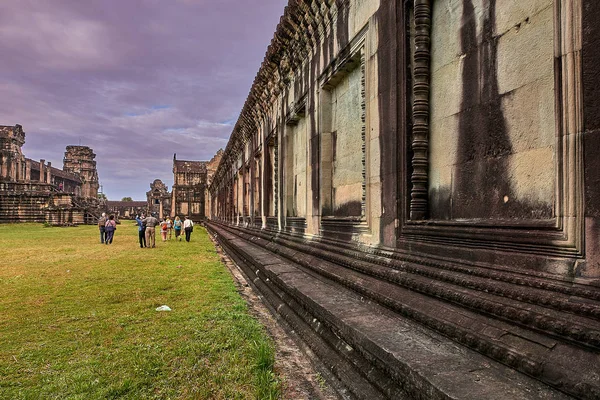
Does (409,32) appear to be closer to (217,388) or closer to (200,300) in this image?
(217,388)

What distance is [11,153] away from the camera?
1873 inches

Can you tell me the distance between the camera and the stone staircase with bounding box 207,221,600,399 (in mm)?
1516

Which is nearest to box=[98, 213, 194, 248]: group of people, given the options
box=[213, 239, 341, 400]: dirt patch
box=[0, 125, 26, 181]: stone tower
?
box=[213, 239, 341, 400]: dirt patch

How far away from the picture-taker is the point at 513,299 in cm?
191

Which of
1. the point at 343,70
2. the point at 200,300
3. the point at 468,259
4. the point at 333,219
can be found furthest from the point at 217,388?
the point at 343,70

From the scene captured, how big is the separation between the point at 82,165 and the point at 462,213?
276 feet

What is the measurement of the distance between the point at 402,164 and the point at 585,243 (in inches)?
65.9

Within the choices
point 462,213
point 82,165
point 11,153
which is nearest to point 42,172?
point 82,165

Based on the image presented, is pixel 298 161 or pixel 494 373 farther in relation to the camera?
pixel 298 161

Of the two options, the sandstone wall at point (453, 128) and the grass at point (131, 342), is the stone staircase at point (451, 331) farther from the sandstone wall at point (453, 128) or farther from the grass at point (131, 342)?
the grass at point (131, 342)

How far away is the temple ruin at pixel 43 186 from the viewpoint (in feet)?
119

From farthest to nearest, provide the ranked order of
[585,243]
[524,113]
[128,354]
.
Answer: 1. [128,354]
2. [524,113]
3. [585,243]

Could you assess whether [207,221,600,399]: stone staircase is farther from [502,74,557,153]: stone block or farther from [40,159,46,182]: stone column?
[40,159,46,182]: stone column

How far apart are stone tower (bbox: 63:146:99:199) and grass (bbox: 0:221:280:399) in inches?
3049
